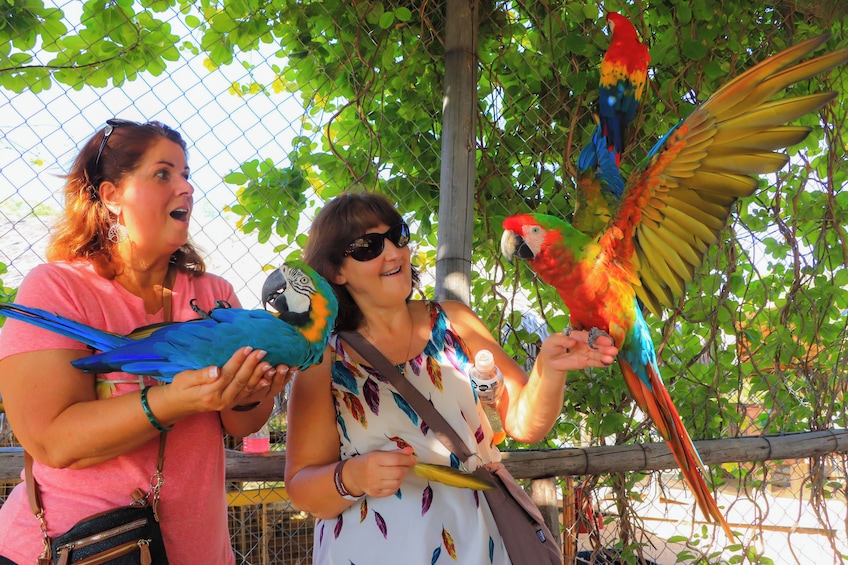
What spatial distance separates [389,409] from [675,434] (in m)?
0.58

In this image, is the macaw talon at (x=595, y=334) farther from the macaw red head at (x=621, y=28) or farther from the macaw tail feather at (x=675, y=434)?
the macaw red head at (x=621, y=28)

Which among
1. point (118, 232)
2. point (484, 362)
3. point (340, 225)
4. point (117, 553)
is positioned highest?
point (340, 225)

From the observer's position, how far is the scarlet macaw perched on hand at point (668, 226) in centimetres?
105

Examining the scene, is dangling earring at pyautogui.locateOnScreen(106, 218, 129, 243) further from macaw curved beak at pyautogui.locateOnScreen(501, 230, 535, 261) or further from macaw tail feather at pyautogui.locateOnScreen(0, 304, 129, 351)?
macaw curved beak at pyautogui.locateOnScreen(501, 230, 535, 261)

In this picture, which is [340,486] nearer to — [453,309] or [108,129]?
[453,309]

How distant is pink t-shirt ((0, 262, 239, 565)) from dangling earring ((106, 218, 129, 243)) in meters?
0.07

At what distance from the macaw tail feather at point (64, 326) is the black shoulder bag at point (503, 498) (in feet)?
1.64

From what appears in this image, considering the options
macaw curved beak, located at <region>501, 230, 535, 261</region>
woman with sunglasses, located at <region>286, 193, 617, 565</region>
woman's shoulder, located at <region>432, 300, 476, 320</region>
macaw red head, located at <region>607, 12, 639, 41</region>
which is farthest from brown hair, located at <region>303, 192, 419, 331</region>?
macaw red head, located at <region>607, 12, 639, 41</region>

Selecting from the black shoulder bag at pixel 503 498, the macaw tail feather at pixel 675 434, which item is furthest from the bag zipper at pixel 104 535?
the macaw tail feather at pixel 675 434

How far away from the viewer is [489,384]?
135cm

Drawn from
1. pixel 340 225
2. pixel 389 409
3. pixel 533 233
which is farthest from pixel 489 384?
pixel 340 225

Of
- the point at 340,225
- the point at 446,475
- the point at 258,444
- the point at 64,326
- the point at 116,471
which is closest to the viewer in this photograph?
the point at 64,326

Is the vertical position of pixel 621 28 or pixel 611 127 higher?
pixel 621 28

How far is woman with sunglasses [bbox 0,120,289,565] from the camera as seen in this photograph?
946 millimetres
